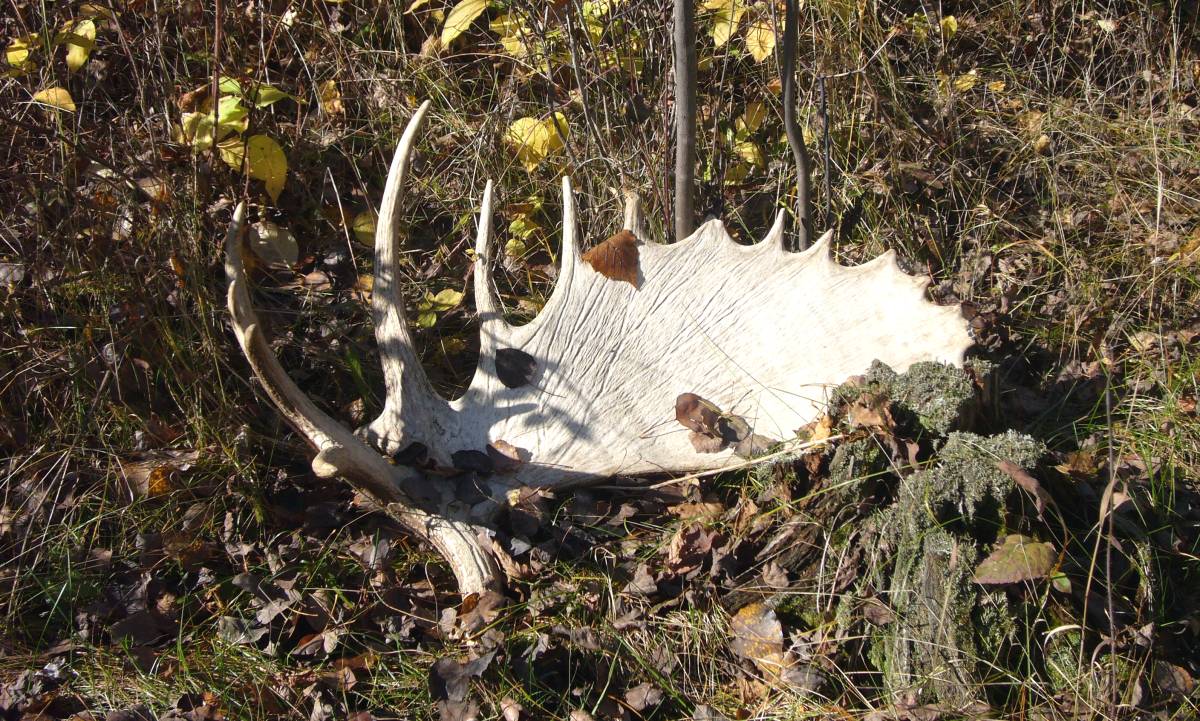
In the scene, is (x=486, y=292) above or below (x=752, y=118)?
below

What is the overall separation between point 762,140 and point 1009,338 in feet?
3.70

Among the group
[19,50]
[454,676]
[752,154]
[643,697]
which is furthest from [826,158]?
[19,50]

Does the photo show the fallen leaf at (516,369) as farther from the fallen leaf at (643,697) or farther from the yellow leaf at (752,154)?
the yellow leaf at (752,154)

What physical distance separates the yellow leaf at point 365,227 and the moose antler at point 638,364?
838mm

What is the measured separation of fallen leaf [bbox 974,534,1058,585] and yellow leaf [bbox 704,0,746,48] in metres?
2.04

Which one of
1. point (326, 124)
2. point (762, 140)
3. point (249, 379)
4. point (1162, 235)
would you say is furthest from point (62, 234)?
point (1162, 235)

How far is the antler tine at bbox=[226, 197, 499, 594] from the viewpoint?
7.14ft

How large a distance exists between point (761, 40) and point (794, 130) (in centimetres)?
73

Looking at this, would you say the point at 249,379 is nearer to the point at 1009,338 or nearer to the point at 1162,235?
the point at 1009,338

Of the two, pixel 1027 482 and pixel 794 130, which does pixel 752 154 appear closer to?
pixel 794 130

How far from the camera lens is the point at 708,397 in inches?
100

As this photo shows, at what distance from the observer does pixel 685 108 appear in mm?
2732

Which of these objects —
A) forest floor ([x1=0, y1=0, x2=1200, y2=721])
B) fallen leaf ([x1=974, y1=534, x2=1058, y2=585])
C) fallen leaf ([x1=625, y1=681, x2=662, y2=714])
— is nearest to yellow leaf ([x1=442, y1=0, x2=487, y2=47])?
forest floor ([x1=0, y1=0, x2=1200, y2=721])

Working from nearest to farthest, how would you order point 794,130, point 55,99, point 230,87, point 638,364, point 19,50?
point 638,364 → point 794,130 → point 55,99 → point 19,50 → point 230,87
